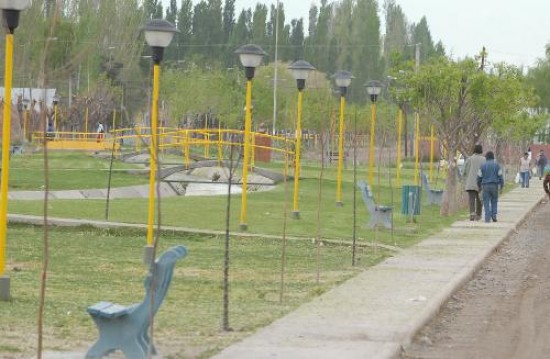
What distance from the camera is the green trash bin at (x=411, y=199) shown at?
91.0ft

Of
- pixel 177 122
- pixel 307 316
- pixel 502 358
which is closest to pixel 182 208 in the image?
pixel 307 316

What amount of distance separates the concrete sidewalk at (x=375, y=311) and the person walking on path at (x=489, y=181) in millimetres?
6287

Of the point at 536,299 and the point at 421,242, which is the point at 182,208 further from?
the point at 536,299

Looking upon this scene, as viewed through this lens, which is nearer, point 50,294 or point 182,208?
point 50,294

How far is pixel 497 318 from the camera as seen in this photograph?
13.6 metres

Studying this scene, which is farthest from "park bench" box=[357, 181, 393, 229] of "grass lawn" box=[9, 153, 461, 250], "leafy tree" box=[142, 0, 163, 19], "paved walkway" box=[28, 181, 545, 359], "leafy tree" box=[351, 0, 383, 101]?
"leafy tree" box=[351, 0, 383, 101]

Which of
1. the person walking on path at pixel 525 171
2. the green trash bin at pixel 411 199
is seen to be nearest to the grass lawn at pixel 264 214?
the green trash bin at pixel 411 199

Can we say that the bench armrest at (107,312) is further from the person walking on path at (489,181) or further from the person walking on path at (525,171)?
the person walking on path at (525,171)

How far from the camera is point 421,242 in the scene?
73.4 feet

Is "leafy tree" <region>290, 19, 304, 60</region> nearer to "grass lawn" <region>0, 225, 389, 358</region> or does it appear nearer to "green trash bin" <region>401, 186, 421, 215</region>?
"green trash bin" <region>401, 186, 421, 215</region>

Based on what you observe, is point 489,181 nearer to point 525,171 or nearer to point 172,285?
point 172,285

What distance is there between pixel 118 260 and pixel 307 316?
6.00m

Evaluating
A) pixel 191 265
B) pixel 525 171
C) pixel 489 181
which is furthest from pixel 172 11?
pixel 191 265

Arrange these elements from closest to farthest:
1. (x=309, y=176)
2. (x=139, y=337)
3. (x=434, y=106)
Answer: (x=139, y=337) < (x=434, y=106) < (x=309, y=176)
